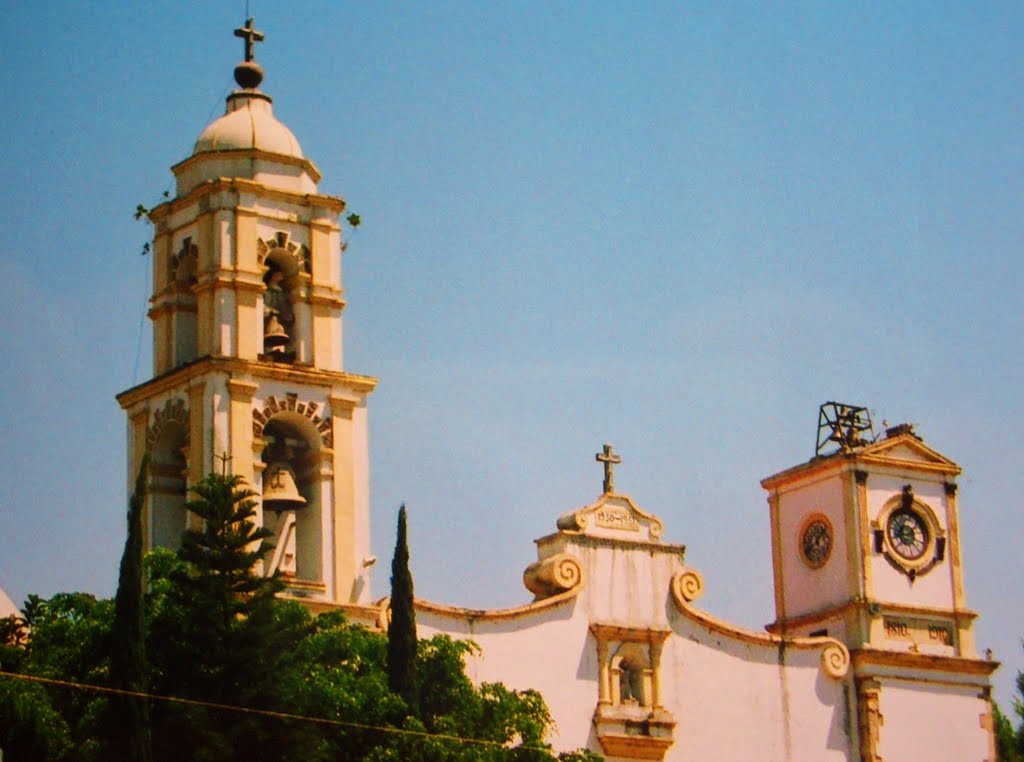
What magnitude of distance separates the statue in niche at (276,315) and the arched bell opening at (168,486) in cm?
220

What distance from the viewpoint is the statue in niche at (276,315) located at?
48.6 meters

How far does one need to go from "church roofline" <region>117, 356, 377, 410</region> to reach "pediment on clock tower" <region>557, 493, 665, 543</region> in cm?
464

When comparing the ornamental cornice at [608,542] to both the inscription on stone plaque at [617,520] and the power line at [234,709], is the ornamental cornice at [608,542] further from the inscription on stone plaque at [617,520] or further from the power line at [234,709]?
the power line at [234,709]

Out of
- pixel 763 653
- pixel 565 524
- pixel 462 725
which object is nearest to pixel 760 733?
pixel 763 653

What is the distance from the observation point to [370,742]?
42.2 metres

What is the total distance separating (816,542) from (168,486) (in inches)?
544

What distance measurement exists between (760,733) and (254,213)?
1363 centimetres

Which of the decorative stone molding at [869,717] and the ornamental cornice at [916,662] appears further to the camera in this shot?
the ornamental cornice at [916,662]

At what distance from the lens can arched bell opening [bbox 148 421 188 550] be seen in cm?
4791

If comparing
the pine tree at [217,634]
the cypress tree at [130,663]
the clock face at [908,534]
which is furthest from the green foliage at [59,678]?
the clock face at [908,534]

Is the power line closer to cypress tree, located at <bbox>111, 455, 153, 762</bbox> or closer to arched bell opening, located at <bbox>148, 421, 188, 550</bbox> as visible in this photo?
cypress tree, located at <bbox>111, 455, 153, 762</bbox>

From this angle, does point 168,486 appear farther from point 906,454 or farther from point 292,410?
point 906,454

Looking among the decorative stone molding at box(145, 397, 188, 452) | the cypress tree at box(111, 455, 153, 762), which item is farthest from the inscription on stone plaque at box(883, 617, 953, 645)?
the cypress tree at box(111, 455, 153, 762)

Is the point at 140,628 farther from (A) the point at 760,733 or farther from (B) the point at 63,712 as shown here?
(A) the point at 760,733
